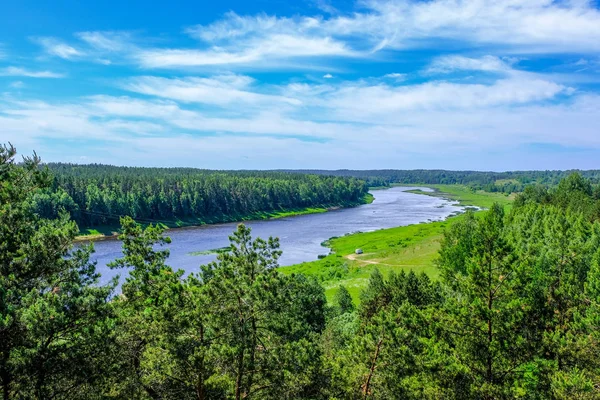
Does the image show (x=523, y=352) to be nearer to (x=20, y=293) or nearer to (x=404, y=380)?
(x=404, y=380)

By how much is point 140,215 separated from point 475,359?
351ft

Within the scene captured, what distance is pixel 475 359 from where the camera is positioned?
50.6 feet

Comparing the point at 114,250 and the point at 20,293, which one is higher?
the point at 20,293

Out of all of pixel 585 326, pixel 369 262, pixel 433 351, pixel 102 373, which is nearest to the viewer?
pixel 102 373

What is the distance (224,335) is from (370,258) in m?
54.9

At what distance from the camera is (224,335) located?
44.0 feet

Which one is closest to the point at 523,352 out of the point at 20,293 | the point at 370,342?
the point at 370,342

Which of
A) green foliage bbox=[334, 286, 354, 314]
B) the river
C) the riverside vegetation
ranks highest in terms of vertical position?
the riverside vegetation

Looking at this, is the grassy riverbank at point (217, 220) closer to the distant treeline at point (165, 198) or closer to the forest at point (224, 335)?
the distant treeline at point (165, 198)

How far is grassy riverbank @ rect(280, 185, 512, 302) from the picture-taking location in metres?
54.9

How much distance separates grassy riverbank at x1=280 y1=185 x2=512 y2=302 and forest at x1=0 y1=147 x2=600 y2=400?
2926cm

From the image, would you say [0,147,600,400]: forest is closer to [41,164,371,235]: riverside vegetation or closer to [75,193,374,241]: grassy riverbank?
[41,164,371,235]: riverside vegetation

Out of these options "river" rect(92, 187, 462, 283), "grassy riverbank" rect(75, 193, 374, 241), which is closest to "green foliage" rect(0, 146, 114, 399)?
"river" rect(92, 187, 462, 283)

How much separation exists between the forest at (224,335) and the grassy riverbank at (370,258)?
2926cm
